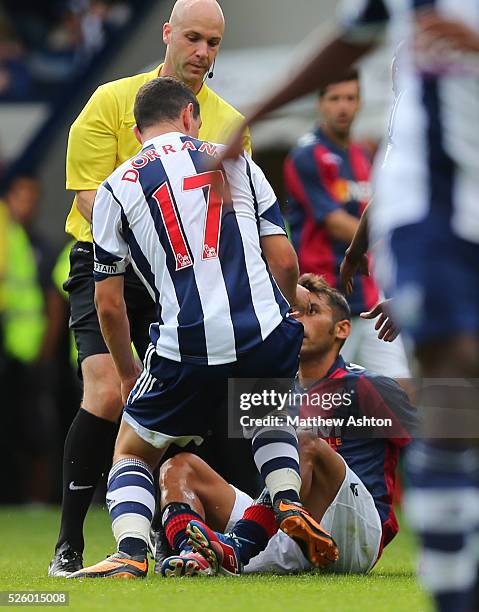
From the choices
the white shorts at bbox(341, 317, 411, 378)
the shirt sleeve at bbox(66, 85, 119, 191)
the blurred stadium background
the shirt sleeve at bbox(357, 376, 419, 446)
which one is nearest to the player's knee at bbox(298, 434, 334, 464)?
the shirt sleeve at bbox(357, 376, 419, 446)

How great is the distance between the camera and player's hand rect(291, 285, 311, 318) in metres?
5.90

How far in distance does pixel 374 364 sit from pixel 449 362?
4.95 metres

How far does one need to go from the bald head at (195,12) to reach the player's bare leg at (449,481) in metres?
3.17

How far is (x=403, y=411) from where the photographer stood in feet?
17.6

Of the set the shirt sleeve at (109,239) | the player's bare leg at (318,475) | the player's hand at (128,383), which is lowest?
the player's bare leg at (318,475)

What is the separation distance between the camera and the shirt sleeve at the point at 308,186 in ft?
27.1

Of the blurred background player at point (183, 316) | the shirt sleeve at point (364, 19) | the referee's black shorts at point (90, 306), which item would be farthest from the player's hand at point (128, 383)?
the shirt sleeve at point (364, 19)

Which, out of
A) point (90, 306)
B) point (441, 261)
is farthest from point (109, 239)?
point (441, 261)

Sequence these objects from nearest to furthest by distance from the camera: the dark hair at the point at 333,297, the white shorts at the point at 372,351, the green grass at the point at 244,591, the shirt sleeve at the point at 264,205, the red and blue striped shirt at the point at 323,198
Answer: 1. the green grass at the point at 244,591
2. the shirt sleeve at the point at 264,205
3. the dark hair at the point at 333,297
4. the white shorts at the point at 372,351
5. the red and blue striped shirt at the point at 323,198

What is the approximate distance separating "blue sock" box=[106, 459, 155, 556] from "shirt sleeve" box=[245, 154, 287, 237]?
992 millimetres

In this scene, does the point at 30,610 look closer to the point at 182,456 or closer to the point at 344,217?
the point at 182,456

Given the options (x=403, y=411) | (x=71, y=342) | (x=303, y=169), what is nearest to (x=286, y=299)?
(x=403, y=411)

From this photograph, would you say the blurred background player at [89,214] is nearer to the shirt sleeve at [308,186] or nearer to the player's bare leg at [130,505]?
the player's bare leg at [130,505]

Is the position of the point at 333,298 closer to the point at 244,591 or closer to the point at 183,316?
the point at 183,316
